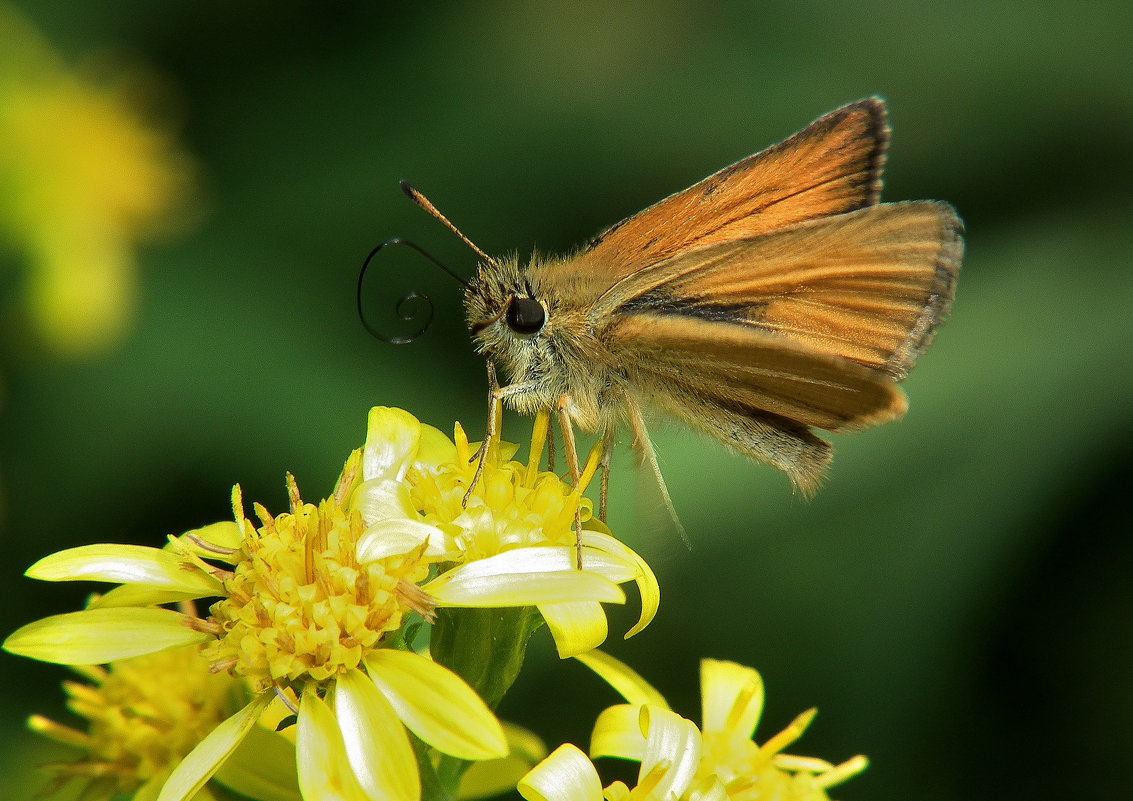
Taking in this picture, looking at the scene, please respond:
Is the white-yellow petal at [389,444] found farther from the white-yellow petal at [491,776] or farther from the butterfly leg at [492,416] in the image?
the white-yellow petal at [491,776]

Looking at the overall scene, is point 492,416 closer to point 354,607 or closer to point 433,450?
point 433,450

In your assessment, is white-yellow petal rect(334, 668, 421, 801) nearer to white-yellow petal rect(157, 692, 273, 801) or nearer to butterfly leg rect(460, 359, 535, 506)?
white-yellow petal rect(157, 692, 273, 801)

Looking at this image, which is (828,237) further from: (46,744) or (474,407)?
(46,744)

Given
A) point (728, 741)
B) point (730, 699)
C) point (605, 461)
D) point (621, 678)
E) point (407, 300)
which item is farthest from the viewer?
point (407, 300)

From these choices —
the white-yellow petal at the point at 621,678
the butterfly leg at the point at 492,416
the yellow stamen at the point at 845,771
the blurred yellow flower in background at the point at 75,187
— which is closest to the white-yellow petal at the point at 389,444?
the butterfly leg at the point at 492,416

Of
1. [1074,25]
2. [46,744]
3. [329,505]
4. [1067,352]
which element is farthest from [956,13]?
[46,744]

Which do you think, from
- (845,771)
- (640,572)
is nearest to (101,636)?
(640,572)
